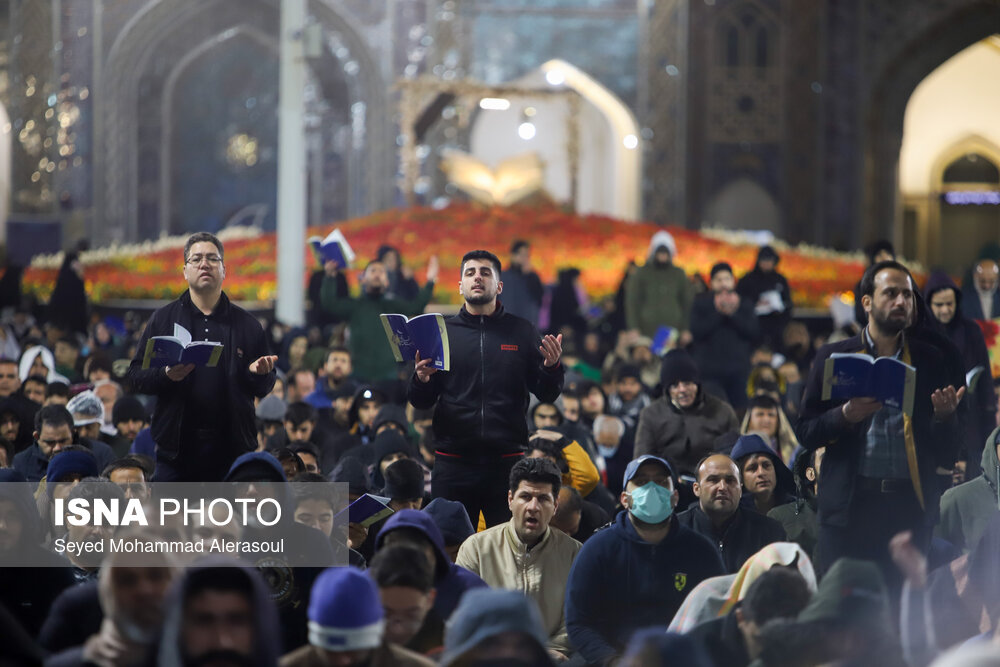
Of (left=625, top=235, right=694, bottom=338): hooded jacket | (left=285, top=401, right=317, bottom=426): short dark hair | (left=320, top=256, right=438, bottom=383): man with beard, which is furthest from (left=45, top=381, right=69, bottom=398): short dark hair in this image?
(left=625, top=235, right=694, bottom=338): hooded jacket

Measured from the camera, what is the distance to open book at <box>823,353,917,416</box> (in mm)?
4402

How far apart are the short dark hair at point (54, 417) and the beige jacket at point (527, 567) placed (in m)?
2.37

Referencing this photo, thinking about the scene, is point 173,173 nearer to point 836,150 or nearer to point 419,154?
point 419,154

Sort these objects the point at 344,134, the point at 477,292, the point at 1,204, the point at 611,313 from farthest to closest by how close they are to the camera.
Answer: the point at 1,204 → the point at 344,134 → the point at 611,313 → the point at 477,292

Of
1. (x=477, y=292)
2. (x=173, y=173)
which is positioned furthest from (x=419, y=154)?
(x=477, y=292)

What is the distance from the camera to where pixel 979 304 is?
363 inches

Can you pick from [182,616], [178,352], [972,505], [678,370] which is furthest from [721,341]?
[182,616]

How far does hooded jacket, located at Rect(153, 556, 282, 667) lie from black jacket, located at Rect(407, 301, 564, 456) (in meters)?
2.48

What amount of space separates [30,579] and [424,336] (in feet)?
5.84

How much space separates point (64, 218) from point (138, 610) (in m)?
19.8

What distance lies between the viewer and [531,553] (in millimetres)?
4898

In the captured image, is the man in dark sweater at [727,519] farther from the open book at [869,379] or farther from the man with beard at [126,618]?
the man with beard at [126,618]

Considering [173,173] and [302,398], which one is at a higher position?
[173,173]

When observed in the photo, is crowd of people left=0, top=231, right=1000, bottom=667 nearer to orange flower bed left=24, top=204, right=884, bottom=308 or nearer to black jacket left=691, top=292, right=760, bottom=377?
black jacket left=691, top=292, right=760, bottom=377
